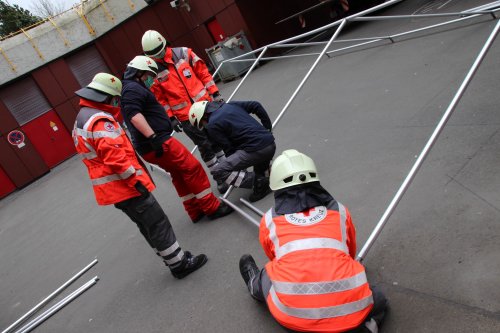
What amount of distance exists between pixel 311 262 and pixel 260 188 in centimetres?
239

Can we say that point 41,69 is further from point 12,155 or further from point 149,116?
point 149,116

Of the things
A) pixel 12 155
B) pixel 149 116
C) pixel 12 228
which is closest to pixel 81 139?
pixel 149 116

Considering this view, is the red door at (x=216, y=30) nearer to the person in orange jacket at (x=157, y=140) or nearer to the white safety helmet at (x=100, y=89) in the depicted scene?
the person in orange jacket at (x=157, y=140)

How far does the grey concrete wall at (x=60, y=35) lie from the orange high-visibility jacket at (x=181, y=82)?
11034 millimetres

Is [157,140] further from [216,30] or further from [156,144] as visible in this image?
[216,30]

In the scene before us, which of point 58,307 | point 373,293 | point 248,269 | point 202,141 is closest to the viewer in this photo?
point 373,293

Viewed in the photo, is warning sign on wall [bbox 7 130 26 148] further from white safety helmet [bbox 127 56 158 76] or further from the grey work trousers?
the grey work trousers

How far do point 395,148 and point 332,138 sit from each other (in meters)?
1.11

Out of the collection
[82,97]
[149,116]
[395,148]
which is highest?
[82,97]

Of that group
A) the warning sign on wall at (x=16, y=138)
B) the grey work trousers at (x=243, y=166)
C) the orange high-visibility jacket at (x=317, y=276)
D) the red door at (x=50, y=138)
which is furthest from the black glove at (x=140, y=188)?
the red door at (x=50, y=138)

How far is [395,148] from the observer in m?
3.91

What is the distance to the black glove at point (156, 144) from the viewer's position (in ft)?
12.5

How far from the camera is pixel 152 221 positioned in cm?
334

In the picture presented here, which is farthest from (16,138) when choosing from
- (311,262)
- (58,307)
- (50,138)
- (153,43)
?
(311,262)
